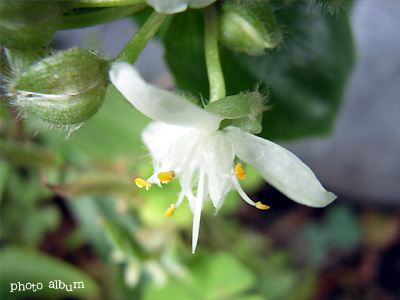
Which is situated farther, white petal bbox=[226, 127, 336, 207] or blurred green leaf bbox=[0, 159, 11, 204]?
blurred green leaf bbox=[0, 159, 11, 204]

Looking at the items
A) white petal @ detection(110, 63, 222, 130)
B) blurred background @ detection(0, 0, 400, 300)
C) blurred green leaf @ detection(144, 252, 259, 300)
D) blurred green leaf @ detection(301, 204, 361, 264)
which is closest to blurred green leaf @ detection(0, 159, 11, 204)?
blurred background @ detection(0, 0, 400, 300)

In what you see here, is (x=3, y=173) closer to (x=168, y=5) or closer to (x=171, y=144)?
(x=171, y=144)

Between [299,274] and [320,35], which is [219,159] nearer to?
[320,35]

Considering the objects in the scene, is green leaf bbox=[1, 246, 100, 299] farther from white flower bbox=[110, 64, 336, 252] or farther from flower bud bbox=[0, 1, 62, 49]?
flower bud bbox=[0, 1, 62, 49]

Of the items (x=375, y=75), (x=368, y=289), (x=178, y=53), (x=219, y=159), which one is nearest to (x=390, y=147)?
(x=375, y=75)

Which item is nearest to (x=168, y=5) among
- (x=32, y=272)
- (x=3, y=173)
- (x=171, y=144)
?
(x=171, y=144)

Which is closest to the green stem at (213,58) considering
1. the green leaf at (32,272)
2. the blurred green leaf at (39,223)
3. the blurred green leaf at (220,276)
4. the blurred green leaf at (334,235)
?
the blurred green leaf at (220,276)

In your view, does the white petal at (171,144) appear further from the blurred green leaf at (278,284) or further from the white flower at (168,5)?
the blurred green leaf at (278,284)
